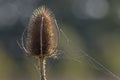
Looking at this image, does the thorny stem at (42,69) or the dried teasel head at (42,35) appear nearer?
the thorny stem at (42,69)

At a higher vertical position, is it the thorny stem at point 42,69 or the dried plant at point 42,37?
the dried plant at point 42,37

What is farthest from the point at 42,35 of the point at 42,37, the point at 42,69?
the point at 42,69

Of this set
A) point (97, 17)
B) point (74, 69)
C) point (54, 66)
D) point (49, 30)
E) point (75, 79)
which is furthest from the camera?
point (97, 17)

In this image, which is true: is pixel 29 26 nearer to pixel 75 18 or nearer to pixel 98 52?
pixel 98 52

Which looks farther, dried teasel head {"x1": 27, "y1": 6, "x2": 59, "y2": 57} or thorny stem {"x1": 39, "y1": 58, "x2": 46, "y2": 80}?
dried teasel head {"x1": 27, "y1": 6, "x2": 59, "y2": 57}

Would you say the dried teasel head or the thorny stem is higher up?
the dried teasel head

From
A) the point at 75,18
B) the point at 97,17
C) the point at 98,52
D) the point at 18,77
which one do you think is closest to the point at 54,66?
the point at 98,52

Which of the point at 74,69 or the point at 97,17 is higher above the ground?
the point at 97,17

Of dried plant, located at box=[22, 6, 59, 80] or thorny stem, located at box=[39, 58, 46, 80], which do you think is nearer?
thorny stem, located at box=[39, 58, 46, 80]
